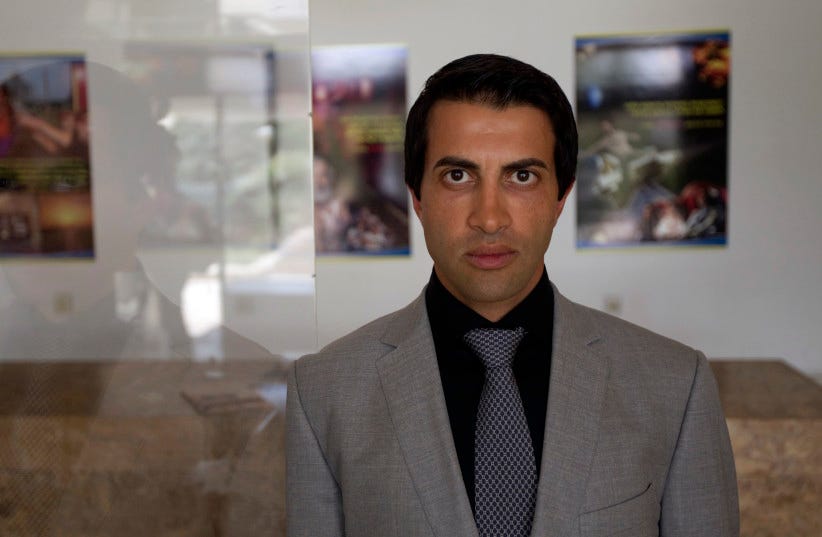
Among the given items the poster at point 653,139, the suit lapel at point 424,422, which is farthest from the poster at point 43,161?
the poster at point 653,139

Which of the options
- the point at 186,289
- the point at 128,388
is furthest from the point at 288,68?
the point at 128,388

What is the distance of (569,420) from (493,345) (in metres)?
0.14

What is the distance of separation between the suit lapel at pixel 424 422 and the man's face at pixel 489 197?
11cm

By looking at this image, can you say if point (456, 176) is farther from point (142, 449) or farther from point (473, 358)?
point (142, 449)

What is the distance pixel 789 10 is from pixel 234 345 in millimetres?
3318

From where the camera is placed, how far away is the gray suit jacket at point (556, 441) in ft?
3.34

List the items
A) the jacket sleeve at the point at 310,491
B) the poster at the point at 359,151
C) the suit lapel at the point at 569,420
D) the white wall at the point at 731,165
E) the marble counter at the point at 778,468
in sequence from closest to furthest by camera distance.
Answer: the suit lapel at the point at 569,420 → the jacket sleeve at the point at 310,491 → the marble counter at the point at 778,468 → the white wall at the point at 731,165 → the poster at the point at 359,151

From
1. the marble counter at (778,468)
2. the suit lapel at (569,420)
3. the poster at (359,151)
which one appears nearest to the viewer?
the suit lapel at (569,420)

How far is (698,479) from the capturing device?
1.06 meters

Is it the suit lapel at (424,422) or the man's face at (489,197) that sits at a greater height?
the man's face at (489,197)

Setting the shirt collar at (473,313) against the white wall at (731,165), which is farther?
the white wall at (731,165)

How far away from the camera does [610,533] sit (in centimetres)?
101

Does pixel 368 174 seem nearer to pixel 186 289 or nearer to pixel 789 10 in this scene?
pixel 789 10

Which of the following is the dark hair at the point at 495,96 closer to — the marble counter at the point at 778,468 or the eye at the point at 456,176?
the eye at the point at 456,176
